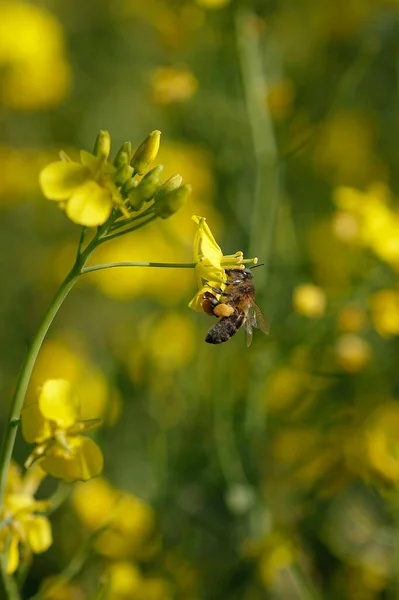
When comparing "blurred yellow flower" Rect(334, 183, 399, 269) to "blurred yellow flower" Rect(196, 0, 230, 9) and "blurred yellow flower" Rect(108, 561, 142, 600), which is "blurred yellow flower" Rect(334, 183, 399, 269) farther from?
"blurred yellow flower" Rect(108, 561, 142, 600)

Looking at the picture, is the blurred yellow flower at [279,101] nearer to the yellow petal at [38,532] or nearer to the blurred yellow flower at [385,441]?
the blurred yellow flower at [385,441]

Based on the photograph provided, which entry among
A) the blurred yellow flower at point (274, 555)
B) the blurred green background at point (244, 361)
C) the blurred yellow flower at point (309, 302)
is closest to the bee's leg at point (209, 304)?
the blurred green background at point (244, 361)

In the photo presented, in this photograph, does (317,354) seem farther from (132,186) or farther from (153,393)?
(132,186)

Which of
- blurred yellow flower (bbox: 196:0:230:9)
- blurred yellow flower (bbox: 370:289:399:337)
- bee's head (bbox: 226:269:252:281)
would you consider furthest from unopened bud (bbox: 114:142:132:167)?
blurred yellow flower (bbox: 196:0:230:9)

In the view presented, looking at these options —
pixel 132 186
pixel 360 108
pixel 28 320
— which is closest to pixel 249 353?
pixel 132 186

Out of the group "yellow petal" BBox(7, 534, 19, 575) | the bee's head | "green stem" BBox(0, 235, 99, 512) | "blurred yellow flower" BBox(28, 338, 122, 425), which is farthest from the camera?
"blurred yellow flower" BBox(28, 338, 122, 425)

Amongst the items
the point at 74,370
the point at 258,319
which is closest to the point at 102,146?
the point at 258,319
